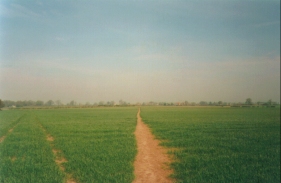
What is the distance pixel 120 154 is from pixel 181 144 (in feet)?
15.0

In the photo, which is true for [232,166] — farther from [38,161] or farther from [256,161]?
[38,161]

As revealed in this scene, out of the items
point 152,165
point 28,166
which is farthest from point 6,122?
point 152,165

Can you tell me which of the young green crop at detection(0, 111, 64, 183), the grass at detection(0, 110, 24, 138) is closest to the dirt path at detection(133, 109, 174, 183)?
the young green crop at detection(0, 111, 64, 183)

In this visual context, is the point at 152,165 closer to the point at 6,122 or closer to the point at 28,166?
the point at 28,166

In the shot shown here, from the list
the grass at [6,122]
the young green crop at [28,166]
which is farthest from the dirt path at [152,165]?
the grass at [6,122]

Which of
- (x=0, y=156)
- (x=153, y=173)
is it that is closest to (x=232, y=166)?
(x=153, y=173)

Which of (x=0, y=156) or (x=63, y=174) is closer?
(x=63, y=174)

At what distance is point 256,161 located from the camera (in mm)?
9094

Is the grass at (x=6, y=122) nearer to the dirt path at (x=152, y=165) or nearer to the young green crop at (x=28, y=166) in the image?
the young green crop at (x=28, y=166)

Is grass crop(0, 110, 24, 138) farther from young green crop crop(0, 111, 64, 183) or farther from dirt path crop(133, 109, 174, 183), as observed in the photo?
dirt path crop(133, 109, 174, 183)

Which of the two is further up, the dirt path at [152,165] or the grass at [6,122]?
the grass at [6,122]

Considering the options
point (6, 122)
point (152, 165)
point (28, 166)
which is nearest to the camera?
point (28, 166)

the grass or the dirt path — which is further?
the grass

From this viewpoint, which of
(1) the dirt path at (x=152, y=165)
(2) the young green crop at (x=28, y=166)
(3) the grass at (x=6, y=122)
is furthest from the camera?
(3) the grass at (x=6, y=122)
